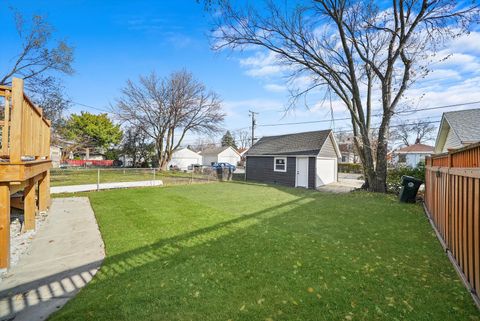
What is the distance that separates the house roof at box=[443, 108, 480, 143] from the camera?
955cm

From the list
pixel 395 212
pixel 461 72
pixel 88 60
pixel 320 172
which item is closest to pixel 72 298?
pixel 395 212

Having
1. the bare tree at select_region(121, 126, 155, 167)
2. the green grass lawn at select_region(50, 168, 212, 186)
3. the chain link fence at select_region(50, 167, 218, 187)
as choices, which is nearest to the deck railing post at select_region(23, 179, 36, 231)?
the chain link fence at select_region(50, 167, 218, 187)

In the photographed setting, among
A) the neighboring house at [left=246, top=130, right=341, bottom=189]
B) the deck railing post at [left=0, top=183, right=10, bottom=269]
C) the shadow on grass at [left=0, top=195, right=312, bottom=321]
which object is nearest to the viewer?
the shadow on grass at [left=0, top=195, right=312, bottom=321]

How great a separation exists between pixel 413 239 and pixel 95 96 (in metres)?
27.9

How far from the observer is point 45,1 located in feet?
38.4

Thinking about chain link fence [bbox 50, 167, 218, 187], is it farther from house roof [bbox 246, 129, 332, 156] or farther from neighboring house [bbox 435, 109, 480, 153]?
neighboring house [bbox 435, 109, 480, 153]

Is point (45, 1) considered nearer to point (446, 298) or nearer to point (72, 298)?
point (72, 298)

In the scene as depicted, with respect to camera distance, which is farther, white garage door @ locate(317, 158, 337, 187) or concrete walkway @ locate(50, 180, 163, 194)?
white garage door @ locate(317, 158, 337, 187)

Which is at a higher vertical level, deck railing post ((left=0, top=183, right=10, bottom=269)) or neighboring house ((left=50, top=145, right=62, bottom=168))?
neighboring house ((left=50, top=145, right=62, bottom=168))

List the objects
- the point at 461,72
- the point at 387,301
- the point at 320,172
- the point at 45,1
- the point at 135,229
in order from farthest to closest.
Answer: the point at 320,172
the point at 461,72
the point at 45,1
the point at 135,229
the point at 387,301

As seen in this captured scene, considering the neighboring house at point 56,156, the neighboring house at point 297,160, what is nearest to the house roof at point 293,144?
the neighboring house at point 297,160

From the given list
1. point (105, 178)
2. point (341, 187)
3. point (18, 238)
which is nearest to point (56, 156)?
point (105, 178)

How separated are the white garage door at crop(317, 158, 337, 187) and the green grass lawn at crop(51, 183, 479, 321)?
908 centimetres

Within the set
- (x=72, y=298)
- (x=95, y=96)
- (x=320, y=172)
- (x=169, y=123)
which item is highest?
(x=95, y=96)
